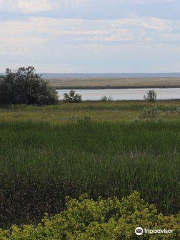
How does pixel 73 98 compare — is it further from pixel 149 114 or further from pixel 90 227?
pixel 90 227

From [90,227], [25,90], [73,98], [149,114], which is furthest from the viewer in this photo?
[73,98]

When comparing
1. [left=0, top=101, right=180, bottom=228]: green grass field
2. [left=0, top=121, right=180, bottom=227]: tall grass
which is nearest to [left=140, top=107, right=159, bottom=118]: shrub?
[left=0, top=101, right=180, bottom=228]: green grass field

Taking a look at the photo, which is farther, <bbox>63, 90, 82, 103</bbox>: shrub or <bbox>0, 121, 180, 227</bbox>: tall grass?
<bbox>63, 90, 82, 103</bbox>: shrub

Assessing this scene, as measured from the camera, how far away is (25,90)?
148 feet

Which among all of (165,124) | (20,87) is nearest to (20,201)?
(165,124)

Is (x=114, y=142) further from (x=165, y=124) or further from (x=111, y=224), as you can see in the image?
(x=111, y=224)

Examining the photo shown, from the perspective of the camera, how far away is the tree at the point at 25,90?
45.0 m

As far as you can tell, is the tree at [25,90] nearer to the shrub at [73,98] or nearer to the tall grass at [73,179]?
the shrub at [73,98]

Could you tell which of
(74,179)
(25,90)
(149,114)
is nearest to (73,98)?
(25,90)

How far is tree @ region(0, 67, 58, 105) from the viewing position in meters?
45.0

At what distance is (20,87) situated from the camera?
45.4 metres

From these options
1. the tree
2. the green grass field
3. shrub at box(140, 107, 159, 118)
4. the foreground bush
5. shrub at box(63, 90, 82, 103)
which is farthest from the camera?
shrub at box(63, 90, 82, 103)

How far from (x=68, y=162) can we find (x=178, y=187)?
2927 mm

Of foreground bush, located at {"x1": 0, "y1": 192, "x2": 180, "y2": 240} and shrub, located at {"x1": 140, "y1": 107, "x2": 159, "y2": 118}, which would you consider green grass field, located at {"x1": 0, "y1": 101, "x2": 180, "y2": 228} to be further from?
shrub, located at {"x1": 140, "y1": 107, "x2": 159, "y2": 118}
